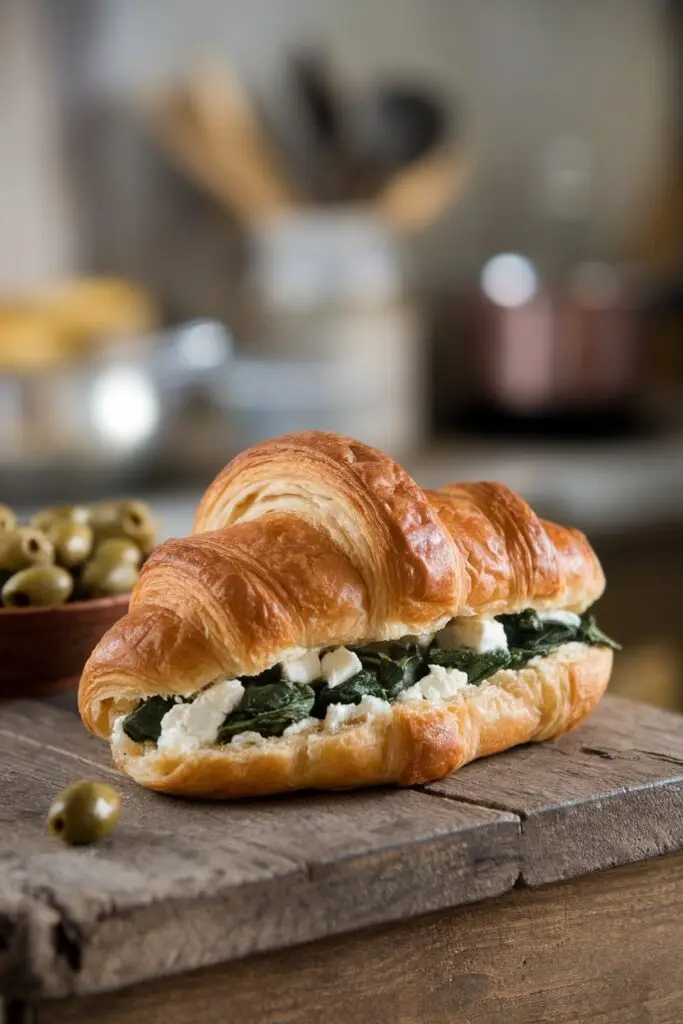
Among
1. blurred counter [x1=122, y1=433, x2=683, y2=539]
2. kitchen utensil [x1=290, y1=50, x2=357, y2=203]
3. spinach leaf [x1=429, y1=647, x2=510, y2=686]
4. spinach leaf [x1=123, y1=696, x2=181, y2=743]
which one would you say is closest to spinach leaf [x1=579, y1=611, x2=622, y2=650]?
spinach leaf [x1=429, y1=647, x2=510, y2=686]

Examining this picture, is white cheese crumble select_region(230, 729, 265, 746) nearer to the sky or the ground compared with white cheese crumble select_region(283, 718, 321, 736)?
nearer to the ground

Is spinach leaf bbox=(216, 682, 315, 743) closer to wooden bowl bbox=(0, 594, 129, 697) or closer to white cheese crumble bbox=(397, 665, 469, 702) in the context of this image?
white cheese crumble bbox=(397, 665, 469, 702)

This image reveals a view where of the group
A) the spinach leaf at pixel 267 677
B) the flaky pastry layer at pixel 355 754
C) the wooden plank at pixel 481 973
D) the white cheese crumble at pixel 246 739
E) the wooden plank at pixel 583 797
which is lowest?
the wooden plank at pixel 481 973

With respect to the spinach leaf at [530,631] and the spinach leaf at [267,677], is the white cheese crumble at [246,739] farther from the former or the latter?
the spinach leaf at [530,631]

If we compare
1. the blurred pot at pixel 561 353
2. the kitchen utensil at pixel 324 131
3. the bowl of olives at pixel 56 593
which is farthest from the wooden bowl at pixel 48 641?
the blurred pot at pixel 561 353

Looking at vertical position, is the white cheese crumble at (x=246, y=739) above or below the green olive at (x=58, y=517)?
below

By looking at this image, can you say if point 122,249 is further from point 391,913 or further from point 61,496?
point 391,913

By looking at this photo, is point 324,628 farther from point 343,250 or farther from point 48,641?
point 343,250
